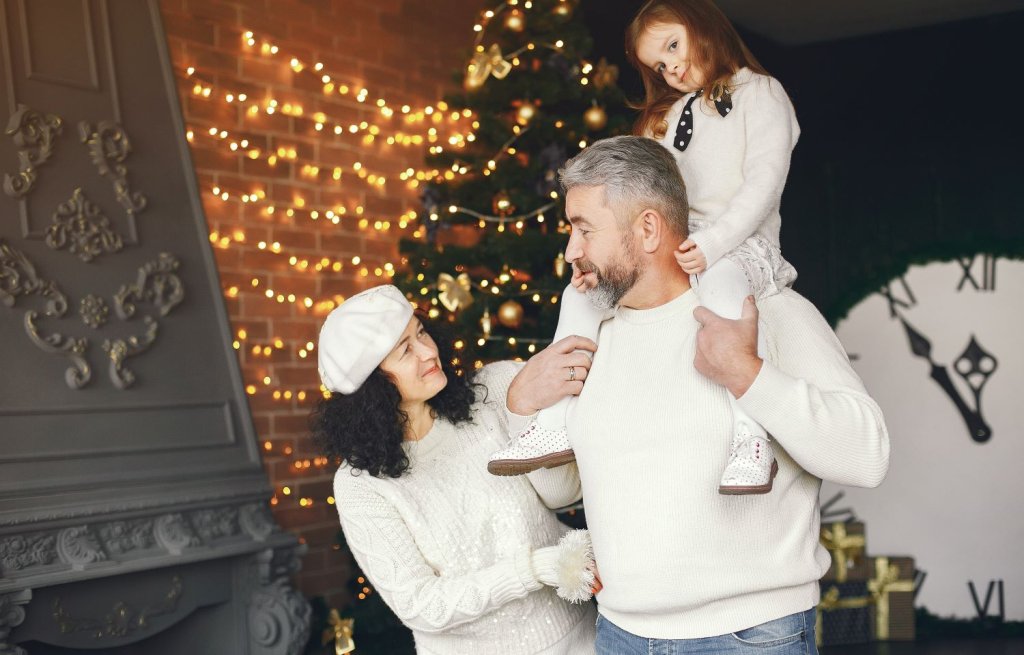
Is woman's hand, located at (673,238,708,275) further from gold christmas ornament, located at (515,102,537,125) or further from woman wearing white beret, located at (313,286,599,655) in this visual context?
gold christmas ornament, located at (515,102,537,125)

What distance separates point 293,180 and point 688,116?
113 inches

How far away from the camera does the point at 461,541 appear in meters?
2.22

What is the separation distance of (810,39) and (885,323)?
1.55 metres

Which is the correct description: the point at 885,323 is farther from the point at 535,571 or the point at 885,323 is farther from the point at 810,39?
the point at 535,571

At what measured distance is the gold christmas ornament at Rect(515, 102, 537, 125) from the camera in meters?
3.71

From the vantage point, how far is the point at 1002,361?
16.8 feet

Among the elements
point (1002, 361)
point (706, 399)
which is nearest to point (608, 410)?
point (706, 399)

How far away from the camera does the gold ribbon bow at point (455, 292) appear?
3.66 metres

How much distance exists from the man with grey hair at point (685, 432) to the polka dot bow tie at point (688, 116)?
0.25 metres

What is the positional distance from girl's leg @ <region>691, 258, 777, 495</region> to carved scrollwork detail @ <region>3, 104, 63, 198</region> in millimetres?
2340

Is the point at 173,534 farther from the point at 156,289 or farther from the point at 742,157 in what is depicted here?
the point at 742,157

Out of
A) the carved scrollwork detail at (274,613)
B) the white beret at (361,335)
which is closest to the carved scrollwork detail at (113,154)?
the carved scrollwork detail at (274,613)

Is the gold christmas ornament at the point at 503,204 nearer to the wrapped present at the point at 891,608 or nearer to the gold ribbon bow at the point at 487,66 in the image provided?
the gold ribbon bow at the point at 487,66

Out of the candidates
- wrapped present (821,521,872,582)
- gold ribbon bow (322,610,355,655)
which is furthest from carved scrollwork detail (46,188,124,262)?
wrapped present (821,521,872,582)
